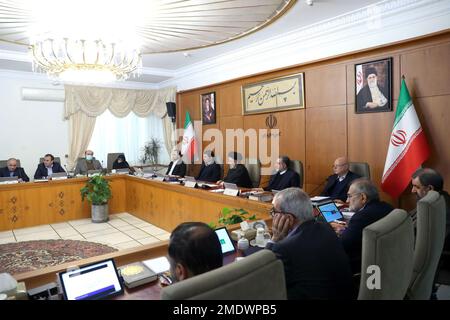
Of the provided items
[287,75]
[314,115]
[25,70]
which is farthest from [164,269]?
[25,70]

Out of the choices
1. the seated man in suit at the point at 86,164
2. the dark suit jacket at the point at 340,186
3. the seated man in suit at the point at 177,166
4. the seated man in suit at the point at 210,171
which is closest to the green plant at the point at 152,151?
the seated man in suit at the point at 86,164

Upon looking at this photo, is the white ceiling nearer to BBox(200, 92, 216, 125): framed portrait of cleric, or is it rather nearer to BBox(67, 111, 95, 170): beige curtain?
BBox(200, 92, 216, 125): framed portrait of cleric

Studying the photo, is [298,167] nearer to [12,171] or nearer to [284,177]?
[284,177]

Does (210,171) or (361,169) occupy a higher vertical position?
(361,169)

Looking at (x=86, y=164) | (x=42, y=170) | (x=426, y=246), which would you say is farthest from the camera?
(x=86, y=164)

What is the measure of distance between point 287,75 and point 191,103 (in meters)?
2.77

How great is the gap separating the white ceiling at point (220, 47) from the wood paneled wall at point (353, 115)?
58 cm

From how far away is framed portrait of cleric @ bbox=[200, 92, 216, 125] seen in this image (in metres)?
6.68

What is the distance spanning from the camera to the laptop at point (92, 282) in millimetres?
1390

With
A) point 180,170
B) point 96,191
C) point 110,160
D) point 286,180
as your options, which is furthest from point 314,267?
point 110,160

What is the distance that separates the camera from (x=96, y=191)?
18.2 feet

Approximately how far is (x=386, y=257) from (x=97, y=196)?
16.7ft

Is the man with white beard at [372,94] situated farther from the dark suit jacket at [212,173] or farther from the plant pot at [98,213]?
the plant pot at [98,213]
